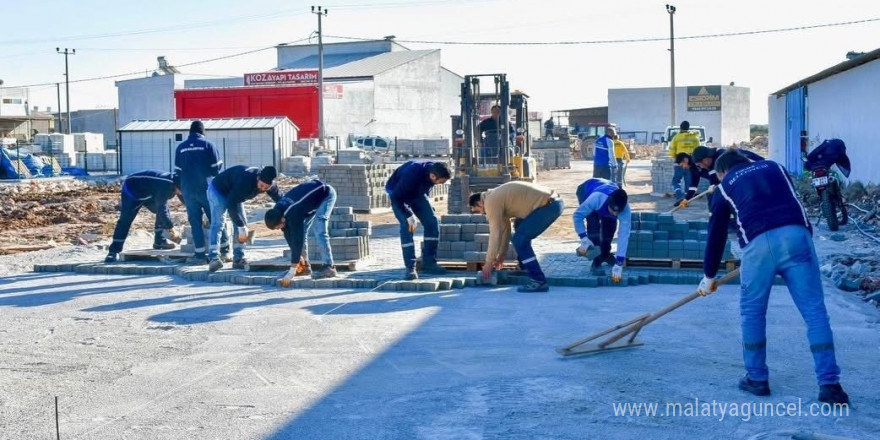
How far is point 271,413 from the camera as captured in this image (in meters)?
6.50

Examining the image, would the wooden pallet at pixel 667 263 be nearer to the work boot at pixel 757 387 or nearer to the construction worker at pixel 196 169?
the work boot at pixel 757 387

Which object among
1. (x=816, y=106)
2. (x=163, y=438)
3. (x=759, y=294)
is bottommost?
(x=163, y=438)

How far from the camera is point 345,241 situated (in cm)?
1344

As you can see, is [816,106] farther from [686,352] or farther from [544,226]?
[686,352]

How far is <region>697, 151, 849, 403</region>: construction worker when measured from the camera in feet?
20.9

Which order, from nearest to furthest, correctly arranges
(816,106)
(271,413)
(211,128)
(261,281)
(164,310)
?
1. (271,413)
2. (164,310)
3. (261,281)
4. (816,106)
5. (211,128)

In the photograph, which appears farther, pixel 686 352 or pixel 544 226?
pixel 544 226

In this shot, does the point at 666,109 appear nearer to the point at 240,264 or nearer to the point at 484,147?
the point at 484,147

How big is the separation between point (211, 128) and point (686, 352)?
32061 millimetres

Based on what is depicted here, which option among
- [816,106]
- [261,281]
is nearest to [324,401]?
[261,281]

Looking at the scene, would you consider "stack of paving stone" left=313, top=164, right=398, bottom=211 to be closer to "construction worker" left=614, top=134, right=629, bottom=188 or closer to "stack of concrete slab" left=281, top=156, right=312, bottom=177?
"construction worker" left=614, top=134, right=629, bottom=188

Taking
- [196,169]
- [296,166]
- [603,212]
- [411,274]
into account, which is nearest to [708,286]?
[603,212]

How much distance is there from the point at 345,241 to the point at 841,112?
1606cm

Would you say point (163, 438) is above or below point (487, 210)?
below
